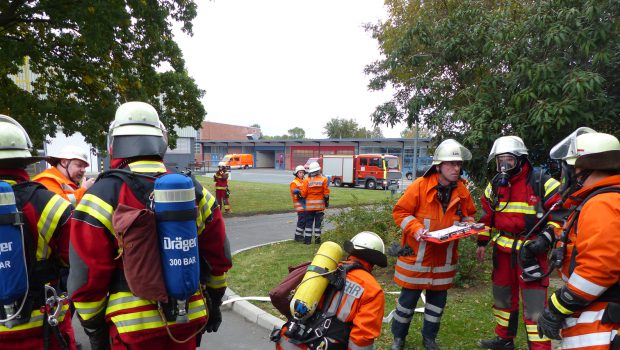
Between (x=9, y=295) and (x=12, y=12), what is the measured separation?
36.2 feet

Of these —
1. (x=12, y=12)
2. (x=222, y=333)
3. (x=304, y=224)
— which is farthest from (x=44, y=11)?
(x=222, y=333)

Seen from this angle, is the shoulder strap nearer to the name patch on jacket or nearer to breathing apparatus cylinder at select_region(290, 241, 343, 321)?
breathing apparatus cylinder at select_region(290, 241, 343, 321)

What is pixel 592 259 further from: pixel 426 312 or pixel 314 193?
pixel 314 193

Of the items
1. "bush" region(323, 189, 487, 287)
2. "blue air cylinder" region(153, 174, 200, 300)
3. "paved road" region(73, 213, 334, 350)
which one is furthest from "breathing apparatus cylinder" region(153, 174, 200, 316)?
"bush" region(323, 189, 487, 287)

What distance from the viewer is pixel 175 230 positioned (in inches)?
77.7

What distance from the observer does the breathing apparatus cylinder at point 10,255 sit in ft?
7.14

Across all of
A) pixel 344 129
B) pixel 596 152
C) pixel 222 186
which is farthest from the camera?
pixel 344 129

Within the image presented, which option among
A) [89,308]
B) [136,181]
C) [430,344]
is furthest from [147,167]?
[430,344]

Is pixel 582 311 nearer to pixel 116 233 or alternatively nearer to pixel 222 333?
pixel 116 233

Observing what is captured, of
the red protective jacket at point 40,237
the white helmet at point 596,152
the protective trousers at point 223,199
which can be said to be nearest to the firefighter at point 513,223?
the white helmet at point 596,152

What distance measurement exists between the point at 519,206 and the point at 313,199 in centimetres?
605

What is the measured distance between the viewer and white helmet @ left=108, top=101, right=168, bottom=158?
2244 mm

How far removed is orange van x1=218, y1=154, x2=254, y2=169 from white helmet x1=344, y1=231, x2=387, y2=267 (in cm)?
5125

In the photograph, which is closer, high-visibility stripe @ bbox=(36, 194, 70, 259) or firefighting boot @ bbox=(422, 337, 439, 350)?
high-visibility stripe @ bbox=(36, 194, 70, 259)
